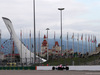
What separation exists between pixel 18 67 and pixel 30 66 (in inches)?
107

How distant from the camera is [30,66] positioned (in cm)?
4788

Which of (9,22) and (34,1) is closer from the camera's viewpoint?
(34,1)

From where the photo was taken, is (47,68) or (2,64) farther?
(2,64)

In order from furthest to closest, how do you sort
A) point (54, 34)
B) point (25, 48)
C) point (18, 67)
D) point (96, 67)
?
point (25, 48) < point (54, 34) < point (18, 67) < point (96, 67)

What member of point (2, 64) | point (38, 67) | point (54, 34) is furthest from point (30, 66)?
point (54, 34)

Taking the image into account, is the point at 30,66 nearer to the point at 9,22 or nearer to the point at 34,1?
the point at 34,1

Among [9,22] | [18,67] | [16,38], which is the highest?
[9,22]

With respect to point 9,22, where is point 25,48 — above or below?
below

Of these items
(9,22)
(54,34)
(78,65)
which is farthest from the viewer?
(9,22)

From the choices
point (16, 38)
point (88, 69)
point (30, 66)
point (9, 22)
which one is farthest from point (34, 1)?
point (16, 38)

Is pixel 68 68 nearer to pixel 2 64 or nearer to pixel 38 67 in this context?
pixel 38 67

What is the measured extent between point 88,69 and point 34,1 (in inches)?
724

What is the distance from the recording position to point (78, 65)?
1785 inches

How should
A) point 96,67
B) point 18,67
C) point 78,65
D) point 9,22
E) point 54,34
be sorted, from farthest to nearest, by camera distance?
point 9,22
point 54,34
point 18,67
point 78,65
point 96,67
